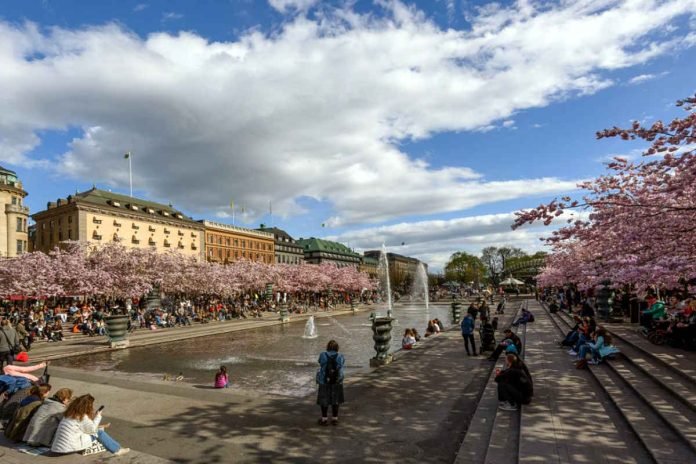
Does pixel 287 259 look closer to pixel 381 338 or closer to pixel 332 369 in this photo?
pixel 381 338

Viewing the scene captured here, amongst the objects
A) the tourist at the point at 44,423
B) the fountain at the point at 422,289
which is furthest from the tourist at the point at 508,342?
the fountain at the point at 422,289

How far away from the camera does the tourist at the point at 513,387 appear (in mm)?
9445

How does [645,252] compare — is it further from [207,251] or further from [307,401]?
[207,251]

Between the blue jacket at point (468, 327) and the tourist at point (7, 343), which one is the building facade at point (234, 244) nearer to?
the tourist at point (7, 343)

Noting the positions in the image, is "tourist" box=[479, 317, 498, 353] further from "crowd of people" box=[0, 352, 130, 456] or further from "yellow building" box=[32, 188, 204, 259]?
"yellow building" box=[32, 188, 204, 259]

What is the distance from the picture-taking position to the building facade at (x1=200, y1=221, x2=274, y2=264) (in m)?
95.8

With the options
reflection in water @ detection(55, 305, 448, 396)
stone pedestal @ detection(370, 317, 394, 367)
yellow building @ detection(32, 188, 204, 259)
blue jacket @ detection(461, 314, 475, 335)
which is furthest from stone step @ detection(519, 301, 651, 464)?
yellow building @ detection(32, 188, 204, 259)

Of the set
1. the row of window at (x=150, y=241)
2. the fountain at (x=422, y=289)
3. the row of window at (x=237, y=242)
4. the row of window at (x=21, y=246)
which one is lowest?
the fountain at (x=422, y=289)

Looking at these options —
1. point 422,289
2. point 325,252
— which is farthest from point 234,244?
point 325,252

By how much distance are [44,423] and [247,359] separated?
Answer: 36.8ft

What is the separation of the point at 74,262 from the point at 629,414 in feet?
128

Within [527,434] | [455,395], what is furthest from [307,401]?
[527,434]

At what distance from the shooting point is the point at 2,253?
63375 millimetres

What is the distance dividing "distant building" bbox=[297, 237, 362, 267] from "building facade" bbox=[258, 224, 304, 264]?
9.01 m
